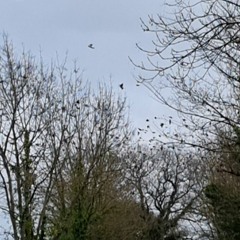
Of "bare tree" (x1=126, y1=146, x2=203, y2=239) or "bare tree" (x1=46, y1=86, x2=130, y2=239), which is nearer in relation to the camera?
"bare tree" (x1=46, y1=86, x2=130, y2=239)

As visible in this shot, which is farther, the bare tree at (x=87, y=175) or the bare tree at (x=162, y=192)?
the bare tree at (x=162, y=192)

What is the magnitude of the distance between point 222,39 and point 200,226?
21.2m

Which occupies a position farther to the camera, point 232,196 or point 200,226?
point 200,226

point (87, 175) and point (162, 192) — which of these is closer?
point (87, 175)

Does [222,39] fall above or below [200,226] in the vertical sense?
below

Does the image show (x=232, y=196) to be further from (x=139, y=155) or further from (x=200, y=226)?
(x=139, y=155)

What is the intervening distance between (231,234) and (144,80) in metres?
13.4

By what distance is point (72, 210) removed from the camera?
24.2 meters

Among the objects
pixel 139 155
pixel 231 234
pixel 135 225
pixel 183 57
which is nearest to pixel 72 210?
pixel 231 234

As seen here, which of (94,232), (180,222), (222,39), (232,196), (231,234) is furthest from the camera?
(180,222)

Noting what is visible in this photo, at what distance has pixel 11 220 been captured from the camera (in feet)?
73.8

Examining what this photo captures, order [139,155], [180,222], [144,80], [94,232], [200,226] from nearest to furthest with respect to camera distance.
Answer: [144,80], [94,232], [200,226], [139,155], [180,222]

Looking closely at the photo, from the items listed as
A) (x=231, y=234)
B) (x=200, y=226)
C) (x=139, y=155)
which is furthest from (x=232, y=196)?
(x=139, y=155)

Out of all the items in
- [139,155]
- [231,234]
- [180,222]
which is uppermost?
[139,155]
